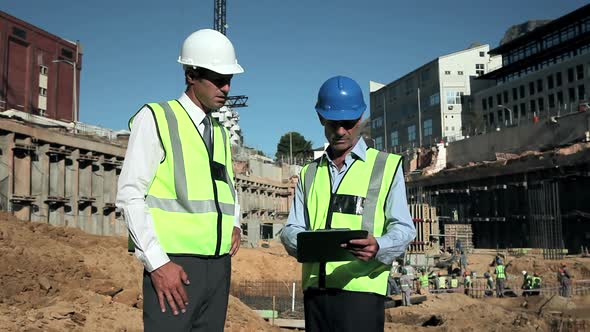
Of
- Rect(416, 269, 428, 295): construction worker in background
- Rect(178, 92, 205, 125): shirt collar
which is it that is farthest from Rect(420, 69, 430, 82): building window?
Rect(178, 92, 205, 125): shirt collar

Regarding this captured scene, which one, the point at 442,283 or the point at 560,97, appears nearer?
the point at 442,283

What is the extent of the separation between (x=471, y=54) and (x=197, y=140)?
2478 inches

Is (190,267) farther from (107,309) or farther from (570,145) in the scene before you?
(570,145)

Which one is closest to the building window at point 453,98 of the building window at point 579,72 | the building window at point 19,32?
the building window at point 579,72

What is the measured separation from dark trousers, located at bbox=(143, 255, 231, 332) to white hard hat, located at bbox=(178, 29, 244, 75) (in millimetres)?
959

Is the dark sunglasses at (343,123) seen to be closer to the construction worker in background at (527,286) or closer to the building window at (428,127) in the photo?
the construction worker in background at (527,286)

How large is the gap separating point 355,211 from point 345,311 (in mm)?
493

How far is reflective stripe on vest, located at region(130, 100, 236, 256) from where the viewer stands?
100 inches

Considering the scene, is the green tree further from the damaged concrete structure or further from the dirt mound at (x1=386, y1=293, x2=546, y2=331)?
the dirt mound at (x1=386, y1=293, x2=546, y2=331)

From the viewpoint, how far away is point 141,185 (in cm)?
249

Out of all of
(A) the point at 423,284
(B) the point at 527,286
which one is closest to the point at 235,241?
(A) the point at 423,284

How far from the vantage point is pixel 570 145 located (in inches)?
1377

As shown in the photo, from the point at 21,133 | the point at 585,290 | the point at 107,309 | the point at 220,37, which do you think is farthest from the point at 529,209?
the point at 220,37

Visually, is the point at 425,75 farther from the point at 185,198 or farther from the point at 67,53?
the point at 185,198
